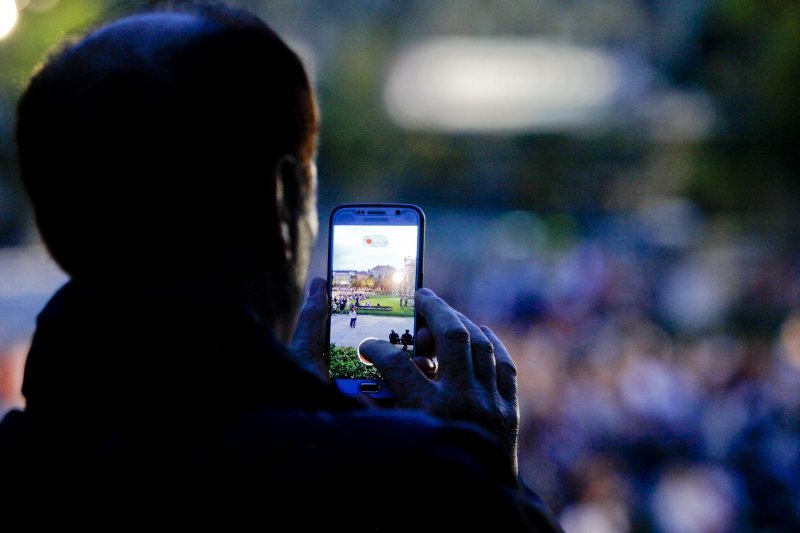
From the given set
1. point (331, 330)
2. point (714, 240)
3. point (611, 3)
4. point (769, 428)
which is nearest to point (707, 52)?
point (611, 3)

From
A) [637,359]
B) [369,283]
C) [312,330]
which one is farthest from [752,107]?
[312,330]

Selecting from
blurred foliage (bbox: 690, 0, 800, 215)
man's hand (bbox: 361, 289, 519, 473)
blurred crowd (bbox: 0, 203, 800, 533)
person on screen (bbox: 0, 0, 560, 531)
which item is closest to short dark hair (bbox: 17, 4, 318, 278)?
person on screen (bbox: 0, 0, 560, 531)

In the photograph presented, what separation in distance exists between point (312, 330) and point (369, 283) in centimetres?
19

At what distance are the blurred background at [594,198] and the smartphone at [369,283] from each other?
3.83 meters

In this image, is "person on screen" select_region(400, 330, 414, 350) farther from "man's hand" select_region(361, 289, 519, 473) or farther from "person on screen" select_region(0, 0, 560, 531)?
"person on screen" select_region(0, 0, 560, 531)

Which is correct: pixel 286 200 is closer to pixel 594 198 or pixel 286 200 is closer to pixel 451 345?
pixel 451 345

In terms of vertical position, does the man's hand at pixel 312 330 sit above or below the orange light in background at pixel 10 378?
above

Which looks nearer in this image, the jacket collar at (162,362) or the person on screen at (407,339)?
the jacket collar at (162,362)

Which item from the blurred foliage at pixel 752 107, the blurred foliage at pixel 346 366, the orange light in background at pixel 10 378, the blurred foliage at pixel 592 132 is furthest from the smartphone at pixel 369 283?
the blurred foliage at pixel 752 107

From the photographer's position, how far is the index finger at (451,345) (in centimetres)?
75

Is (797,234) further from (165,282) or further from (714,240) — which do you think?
(165,282)

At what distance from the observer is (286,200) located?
648 mm

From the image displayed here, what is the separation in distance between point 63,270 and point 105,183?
0.10m

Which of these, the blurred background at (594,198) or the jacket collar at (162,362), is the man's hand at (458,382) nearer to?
the jacket collar at (162,362)
